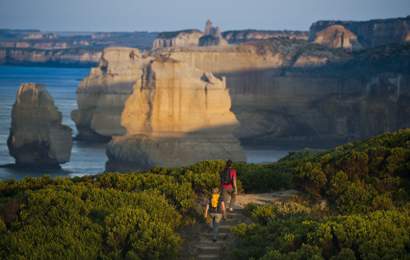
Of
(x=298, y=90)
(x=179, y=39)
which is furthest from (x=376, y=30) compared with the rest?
(x=298, y=90)

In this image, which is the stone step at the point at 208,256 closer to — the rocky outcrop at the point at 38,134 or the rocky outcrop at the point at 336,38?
the rocky outcrop at the point at 38,134

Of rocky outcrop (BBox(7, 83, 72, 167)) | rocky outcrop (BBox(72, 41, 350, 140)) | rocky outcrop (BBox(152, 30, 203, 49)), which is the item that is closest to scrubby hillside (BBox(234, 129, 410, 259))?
rocky outcrop (BBox(7, 83, 72, 167))

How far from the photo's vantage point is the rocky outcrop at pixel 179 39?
180738mm

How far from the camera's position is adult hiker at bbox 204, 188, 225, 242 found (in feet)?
55.6

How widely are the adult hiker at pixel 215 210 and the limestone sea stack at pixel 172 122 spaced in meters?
47.9

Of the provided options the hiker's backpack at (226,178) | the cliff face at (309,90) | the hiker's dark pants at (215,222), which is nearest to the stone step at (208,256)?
the hiker's dark pants at (215,222)

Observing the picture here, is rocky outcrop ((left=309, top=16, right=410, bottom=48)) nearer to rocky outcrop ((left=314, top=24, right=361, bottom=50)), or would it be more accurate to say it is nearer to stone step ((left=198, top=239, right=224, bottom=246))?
rocky outcrop ((left=314, top=24, right=361, bottom=50))

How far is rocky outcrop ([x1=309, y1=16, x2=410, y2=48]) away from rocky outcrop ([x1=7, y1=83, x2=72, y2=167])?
87.7 m

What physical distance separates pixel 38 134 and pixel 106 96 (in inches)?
Result: 886

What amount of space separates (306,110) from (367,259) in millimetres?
89398

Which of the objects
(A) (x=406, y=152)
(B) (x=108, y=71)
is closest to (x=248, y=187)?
(A) (x=406, y=152)

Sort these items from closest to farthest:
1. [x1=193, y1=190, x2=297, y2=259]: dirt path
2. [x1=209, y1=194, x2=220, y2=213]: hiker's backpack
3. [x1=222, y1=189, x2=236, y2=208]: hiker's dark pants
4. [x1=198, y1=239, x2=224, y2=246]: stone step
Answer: [x1=193, y1=190, x2=297, y2=259]: dirt path, [x1=198, y1=239, x2=224, y2=246]: stone step, [x1=209, y1=194, x2=220, y2=213]: hiker's backpack, [x1=222, y1=189, x2=236, y2=208]: hiker's dark pants

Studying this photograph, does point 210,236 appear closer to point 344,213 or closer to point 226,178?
point 226,178

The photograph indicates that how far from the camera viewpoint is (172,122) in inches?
2675
